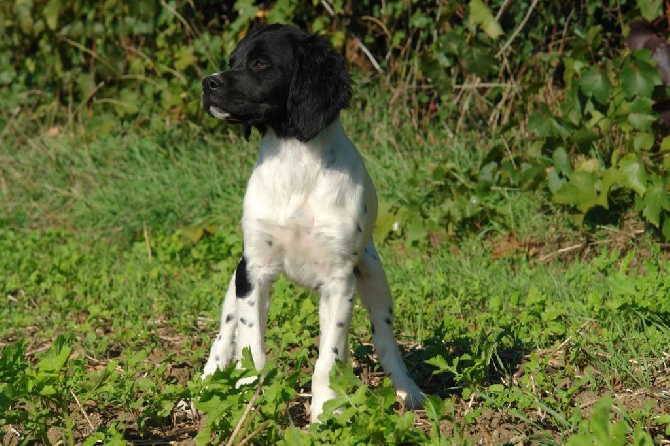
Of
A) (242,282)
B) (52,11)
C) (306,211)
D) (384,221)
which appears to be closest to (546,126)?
(384,221)

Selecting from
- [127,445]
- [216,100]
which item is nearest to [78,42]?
[216,100]

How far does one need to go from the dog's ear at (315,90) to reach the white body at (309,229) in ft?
0.26

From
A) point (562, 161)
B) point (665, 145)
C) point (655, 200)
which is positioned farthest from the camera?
point (562, 161)

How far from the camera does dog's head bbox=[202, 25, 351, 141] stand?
3.58 meters

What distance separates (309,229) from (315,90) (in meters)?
0.51

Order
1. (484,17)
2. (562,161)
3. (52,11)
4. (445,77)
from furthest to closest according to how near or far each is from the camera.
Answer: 1. (52,11)
2. (445,77)
3. (484,17)
4. (562,161)

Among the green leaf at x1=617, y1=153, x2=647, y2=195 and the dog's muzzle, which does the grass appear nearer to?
the green leaf at x1=617, y1=153, x2=647, y2=195

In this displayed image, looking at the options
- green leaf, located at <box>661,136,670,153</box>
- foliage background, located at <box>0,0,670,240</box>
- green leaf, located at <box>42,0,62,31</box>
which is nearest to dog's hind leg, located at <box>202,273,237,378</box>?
foliage background, located at <box>0,0,670,240</box>

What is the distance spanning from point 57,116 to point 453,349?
545cm

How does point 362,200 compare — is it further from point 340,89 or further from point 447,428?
point 447,428

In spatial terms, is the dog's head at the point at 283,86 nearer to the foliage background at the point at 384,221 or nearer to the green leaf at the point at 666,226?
the foliage background at the point at 384,221

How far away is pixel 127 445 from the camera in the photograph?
3.17 m

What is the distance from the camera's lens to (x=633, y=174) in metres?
5.17

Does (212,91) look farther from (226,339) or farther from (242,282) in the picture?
(226,339)
